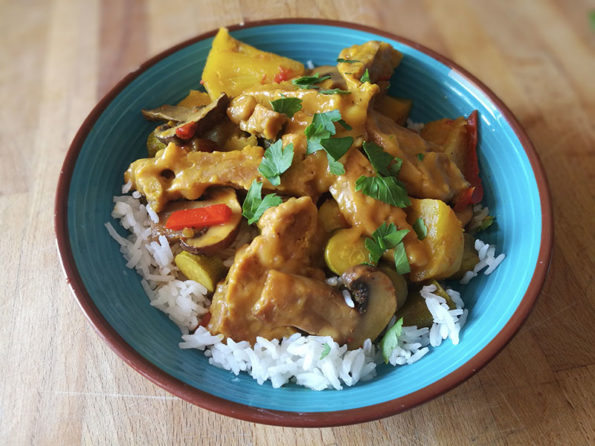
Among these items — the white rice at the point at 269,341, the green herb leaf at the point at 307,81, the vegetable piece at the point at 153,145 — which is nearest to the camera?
the white rice at the point at 269,341

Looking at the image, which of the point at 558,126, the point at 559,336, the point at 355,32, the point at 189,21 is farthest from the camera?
the point at 189,21

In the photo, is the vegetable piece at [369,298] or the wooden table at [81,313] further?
the wooden table at [81,313]

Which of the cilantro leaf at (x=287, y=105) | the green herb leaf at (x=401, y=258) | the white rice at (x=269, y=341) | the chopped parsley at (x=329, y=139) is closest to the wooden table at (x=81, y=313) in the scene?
the white rice at (x=269, y=341)

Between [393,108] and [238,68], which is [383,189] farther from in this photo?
[238,68]

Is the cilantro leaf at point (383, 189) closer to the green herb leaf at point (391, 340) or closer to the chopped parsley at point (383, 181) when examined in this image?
the chopped parsley at point (383, 181)

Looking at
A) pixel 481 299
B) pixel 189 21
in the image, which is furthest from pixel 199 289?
pixel 189 21

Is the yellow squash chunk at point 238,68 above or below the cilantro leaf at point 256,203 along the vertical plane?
above

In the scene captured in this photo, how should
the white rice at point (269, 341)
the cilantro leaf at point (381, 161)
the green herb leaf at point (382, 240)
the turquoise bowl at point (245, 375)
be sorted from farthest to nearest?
1. the cilantro leaf at point (381, 161)
2. the green herb leaf at point (382, 240)
3. the white rice at point (269, 341)
4. the turquoise bowl at point (245, 375)

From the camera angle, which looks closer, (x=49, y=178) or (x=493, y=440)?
(x=493, y=440)

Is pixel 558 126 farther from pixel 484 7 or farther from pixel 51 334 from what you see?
pixel 51 334
